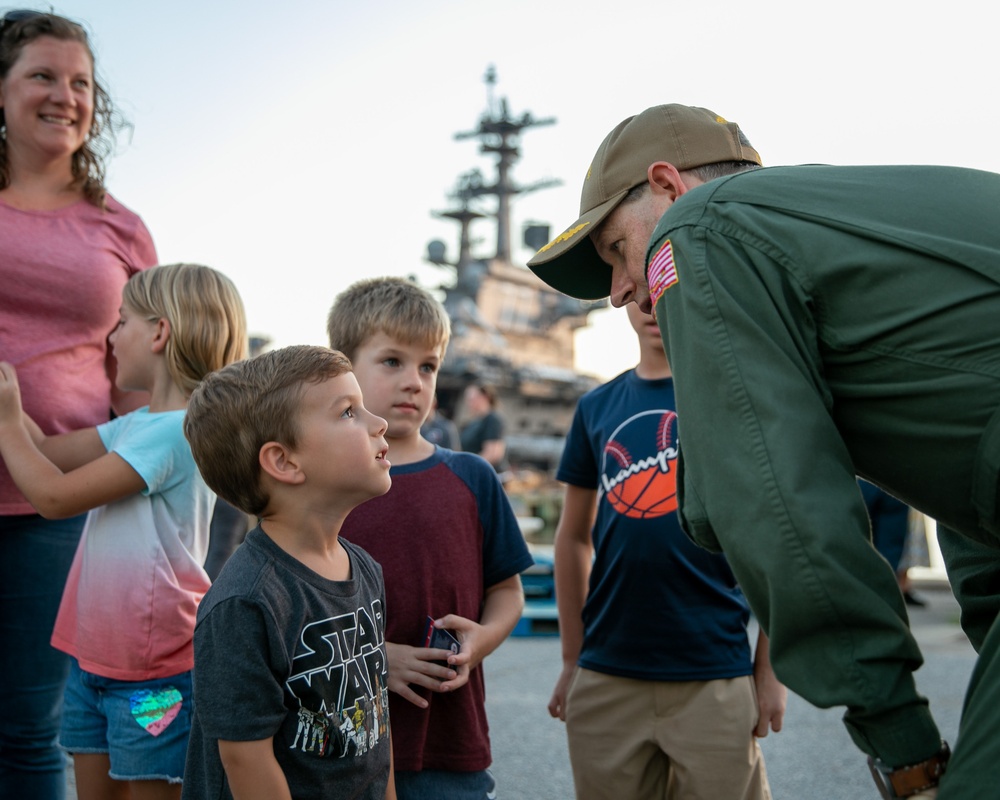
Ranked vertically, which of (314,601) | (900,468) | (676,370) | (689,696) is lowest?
(689,696)

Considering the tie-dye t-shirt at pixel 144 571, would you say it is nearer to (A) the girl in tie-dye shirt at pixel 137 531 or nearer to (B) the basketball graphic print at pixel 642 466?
(A) the girl in tie-dye shirt at pixel 137 531

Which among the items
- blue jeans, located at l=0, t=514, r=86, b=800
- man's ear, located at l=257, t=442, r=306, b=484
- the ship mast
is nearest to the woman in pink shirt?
blue jeans, located at l=0, t=514, r=86, b=800

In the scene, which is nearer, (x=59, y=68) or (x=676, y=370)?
(x=676, y=370)

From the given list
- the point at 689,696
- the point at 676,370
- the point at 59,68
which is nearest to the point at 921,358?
the point at 676,370

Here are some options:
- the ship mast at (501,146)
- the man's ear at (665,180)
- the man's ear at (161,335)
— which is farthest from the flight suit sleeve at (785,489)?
the ship mast at (501,146)

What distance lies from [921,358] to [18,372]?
215 centimetres

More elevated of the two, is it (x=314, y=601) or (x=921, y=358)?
(x=921, y=358)

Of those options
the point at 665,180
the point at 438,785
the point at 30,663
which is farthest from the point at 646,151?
the point at 30,663

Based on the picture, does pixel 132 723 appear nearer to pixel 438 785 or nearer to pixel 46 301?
pixel 438 785

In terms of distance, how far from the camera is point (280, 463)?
1.83 meters

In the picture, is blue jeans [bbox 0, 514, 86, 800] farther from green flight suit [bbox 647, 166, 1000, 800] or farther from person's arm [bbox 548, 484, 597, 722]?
green flight suit [bbox 647, 166, 1000, 800]

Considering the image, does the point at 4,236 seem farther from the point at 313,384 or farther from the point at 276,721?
the point at 276,721

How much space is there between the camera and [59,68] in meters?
2.56

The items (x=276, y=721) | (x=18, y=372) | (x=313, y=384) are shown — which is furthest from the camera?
(x=18, y=372)
